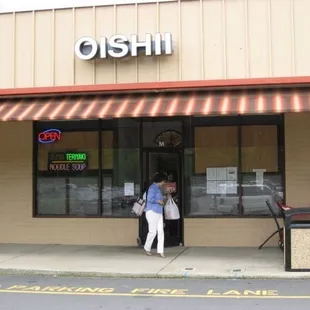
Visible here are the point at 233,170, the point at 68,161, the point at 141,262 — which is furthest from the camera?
the point at 68,161

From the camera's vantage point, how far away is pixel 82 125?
13.4m

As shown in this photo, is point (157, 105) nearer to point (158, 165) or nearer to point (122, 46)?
point (122, 46)

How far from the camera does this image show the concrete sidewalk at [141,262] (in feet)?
31.3

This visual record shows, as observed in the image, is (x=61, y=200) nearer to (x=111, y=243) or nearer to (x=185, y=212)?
(x=111, y=243)

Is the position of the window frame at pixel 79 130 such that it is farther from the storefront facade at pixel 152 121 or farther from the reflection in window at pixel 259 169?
the reflection in window at pixel 259 169

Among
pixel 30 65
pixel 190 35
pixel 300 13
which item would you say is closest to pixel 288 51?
pixel 300 13

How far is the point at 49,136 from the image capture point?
44.4 feet

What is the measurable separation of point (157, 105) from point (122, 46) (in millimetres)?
1848

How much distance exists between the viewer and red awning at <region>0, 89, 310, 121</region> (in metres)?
10.4

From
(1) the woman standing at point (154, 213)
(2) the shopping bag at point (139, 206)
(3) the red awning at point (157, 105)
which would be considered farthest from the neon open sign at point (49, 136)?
(1) the woman standing at point (154, 213)

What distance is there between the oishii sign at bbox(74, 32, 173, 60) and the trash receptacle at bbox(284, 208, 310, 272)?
14.9 feet

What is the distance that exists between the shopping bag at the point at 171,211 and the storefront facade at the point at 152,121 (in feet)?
2.13

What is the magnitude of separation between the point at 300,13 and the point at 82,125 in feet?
18.5

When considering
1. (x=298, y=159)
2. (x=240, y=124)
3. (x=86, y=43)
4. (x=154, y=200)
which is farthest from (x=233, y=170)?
(x=86, y=43)
